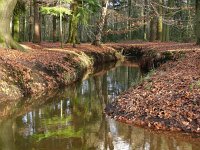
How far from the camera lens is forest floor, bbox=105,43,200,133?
9.41m

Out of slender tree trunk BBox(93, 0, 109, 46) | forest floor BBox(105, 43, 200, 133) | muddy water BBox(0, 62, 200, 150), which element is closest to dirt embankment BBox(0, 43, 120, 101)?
muddy water BBox(0, 62, 200, 150)

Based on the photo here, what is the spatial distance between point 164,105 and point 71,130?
2.58 metres

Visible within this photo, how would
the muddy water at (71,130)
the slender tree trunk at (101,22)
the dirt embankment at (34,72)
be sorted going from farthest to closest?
the slender tree trunk at (101,22) < the dirt embankment at (34,72) < the muddy water at (71,130)

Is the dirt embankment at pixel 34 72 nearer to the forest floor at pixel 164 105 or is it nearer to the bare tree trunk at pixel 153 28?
the forest floor at pixel 164 105

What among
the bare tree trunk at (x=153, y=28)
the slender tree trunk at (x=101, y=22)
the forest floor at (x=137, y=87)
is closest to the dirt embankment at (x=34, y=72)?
the forest floor at (x=137, y=87)

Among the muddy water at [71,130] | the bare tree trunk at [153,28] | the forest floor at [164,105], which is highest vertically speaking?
the bare tree trunk at [153,28]

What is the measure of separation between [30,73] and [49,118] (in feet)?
14.1

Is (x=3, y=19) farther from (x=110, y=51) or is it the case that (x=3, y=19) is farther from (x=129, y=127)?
(x=110, y=51)

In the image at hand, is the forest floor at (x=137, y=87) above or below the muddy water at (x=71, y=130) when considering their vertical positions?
above

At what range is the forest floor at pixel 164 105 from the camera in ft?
30.9

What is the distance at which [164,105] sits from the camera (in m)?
10.2

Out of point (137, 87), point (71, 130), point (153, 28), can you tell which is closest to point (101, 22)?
point (153, 28)

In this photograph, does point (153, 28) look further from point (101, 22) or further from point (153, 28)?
point (101, 22)

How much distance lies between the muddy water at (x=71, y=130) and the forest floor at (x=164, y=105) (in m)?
0.37
